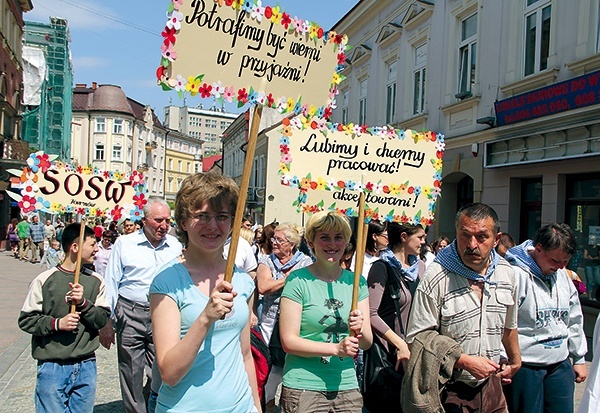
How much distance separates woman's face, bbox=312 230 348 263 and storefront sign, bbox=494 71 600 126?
282 inches

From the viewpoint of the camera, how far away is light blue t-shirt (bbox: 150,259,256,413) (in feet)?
7.74

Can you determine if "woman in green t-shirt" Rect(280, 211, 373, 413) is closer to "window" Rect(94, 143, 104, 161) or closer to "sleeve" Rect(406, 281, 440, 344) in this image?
"sleeve" Rect(406, 281, 440, 344)

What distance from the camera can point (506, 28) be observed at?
11.8 meters

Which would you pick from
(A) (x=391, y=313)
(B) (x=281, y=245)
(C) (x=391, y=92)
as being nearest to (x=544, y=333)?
(A) (x=391, y=313)

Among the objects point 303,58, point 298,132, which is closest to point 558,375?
point 298,132

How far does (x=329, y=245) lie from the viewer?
3.48 metres

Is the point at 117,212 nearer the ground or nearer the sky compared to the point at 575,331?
nearer the sky

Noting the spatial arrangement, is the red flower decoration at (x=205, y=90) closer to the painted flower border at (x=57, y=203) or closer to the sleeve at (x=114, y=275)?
the painted flower border at (x=57, y=203)

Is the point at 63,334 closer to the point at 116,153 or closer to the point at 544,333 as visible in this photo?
the point at 544,333

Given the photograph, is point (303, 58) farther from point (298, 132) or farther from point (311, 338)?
point (311, 338)

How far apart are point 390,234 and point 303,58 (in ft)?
6.34

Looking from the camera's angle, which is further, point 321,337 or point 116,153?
point 116,153

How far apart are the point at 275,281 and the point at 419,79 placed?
1228 cm

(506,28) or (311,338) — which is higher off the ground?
(506,28)
